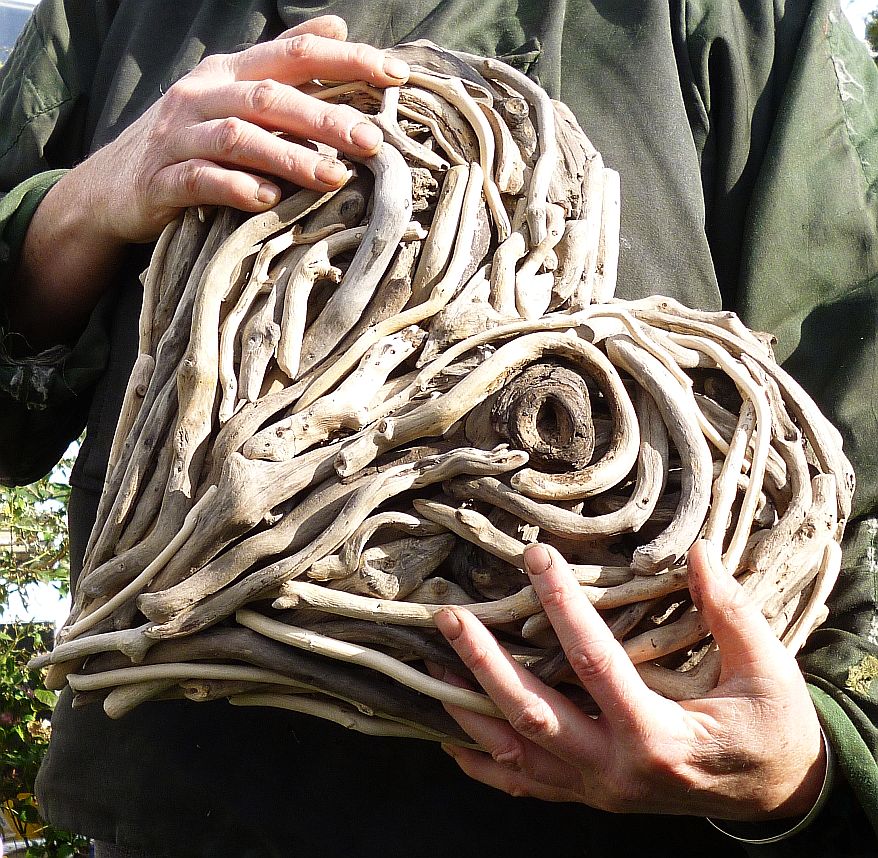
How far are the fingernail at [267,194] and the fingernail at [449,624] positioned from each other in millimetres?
324

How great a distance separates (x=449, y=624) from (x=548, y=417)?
15 cm

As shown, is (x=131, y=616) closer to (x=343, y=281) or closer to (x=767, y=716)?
(x=343, y=281)

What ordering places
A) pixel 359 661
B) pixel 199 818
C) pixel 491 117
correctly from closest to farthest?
1. pixel 359 661
2. pixel 491 117
3. pixel 199 818

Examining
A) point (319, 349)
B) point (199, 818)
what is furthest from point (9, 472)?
point (319, 349)

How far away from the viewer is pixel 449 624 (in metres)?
0.63

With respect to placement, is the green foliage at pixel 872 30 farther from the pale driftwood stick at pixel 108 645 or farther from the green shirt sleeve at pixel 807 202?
the pale driftwood stick at pixel 108 645

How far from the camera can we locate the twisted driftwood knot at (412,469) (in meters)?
0.65

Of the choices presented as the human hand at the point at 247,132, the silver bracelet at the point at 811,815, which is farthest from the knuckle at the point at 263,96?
the silver bracelet at the point at 811,815

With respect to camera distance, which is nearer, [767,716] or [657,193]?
[767,716]

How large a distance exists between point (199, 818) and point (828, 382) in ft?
2.33

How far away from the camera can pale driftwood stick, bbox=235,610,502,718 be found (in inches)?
25.5

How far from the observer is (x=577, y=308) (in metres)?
0.74

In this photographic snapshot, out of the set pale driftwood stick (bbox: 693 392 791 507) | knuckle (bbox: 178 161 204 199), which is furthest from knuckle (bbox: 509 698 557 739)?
knuckle (bbox: 178 161 204 199)

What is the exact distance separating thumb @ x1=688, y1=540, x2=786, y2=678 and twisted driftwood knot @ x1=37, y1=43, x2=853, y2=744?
0.05 feet
